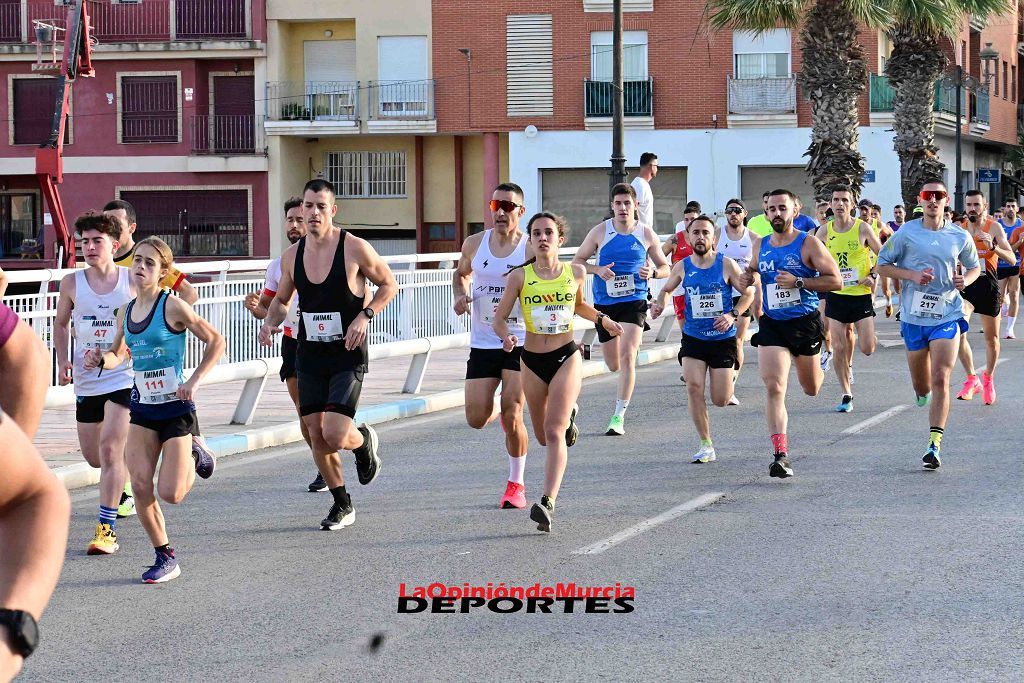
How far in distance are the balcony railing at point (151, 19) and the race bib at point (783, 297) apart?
3564cm

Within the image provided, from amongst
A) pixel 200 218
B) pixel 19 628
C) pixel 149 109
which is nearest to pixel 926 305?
pixel 19 628

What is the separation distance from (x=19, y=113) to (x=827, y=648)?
144 feet

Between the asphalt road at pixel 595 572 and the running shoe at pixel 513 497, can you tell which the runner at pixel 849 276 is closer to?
the asphalt road at pixel 595 572

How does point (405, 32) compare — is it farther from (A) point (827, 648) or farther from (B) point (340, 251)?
(A) point (827, 648)

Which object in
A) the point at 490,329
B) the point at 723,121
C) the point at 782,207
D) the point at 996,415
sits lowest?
the point at 996,415

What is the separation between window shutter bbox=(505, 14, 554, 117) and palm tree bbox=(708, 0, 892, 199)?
11.9 m

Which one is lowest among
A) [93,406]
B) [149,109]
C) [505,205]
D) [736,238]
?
[93,406]

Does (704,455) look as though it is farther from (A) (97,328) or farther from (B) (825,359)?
(B) (825,359)

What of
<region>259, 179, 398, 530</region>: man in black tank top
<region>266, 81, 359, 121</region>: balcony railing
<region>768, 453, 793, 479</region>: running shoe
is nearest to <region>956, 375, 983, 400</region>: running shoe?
<region>768, 453, 793, 479</region>: running shoe

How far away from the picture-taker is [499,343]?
9648 millimetres

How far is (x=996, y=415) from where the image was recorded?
1358 centimetres

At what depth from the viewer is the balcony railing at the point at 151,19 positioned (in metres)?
44.7

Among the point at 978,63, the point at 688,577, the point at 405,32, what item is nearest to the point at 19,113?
the point at 405,32

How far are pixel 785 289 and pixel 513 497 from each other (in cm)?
286
